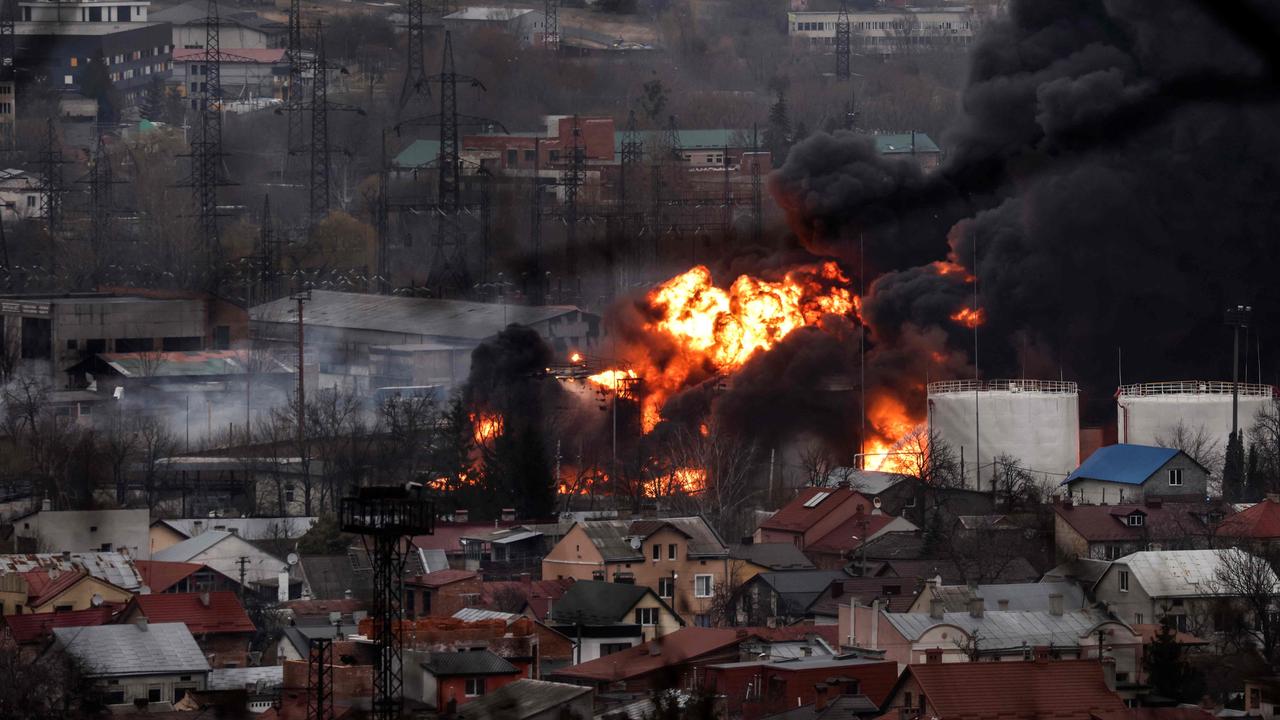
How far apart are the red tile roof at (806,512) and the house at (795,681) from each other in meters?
16.8

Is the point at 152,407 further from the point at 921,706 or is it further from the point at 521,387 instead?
the point at 921,706

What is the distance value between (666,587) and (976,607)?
784cm

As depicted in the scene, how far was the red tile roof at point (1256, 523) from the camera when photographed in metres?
41.5

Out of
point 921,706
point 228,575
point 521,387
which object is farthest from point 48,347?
point 921,706


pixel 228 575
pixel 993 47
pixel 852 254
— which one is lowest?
pixel 228 575

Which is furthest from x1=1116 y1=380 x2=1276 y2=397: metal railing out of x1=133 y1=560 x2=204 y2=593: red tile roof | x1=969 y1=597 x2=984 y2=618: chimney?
x1=969 y1=597 x2=984 y2=618: chimney

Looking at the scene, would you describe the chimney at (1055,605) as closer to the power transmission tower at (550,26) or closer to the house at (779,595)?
the house at (779,595)

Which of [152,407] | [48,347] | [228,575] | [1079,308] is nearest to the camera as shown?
[228,575]

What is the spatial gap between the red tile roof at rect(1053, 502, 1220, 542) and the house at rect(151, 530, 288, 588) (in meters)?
11.3

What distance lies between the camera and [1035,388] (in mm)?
57781

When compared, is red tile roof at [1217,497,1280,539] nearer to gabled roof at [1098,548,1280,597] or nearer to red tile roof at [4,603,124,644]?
gabled roof at [1098,548,1280,597]

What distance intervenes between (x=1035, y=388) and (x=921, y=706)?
102 feet

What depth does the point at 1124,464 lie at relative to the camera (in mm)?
52938

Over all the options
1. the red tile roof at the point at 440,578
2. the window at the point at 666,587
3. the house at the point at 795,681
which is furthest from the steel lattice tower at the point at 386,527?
the window at the point at 666,587
